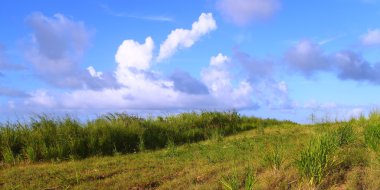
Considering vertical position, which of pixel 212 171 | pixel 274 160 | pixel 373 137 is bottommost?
pixel 212 171

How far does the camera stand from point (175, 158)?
11.9 m

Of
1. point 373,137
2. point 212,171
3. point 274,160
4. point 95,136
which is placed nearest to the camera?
point 274,160

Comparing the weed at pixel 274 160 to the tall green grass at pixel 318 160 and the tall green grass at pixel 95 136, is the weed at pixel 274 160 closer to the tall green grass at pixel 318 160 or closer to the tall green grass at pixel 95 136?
the tall green grass at pixel 318 160

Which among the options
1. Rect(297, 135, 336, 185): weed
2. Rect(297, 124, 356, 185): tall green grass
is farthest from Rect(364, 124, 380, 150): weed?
Rect(297, 135, 336, 185): weed

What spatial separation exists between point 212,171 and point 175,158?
110 inches

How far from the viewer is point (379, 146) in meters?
9.12

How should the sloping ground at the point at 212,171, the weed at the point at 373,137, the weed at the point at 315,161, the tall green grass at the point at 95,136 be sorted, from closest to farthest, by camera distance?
the weed at the point at 315,161 < the sloping ground at the point at 212,171 < the weed at the point at 373,137 < the tall green grass at the point at 95,136

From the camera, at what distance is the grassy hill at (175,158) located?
790 centimetres

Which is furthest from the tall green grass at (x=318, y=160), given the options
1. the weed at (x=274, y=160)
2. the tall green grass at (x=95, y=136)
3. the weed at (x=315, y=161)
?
the tall green grass at (x=95, y=136)

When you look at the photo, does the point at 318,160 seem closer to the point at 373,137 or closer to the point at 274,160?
the point at 274,160

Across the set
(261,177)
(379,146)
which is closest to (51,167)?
(261,177)

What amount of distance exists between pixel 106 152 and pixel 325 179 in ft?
27.4

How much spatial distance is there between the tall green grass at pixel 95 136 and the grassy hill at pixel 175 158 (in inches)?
1.3

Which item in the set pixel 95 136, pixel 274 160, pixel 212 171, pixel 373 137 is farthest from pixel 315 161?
pixel 95 136
